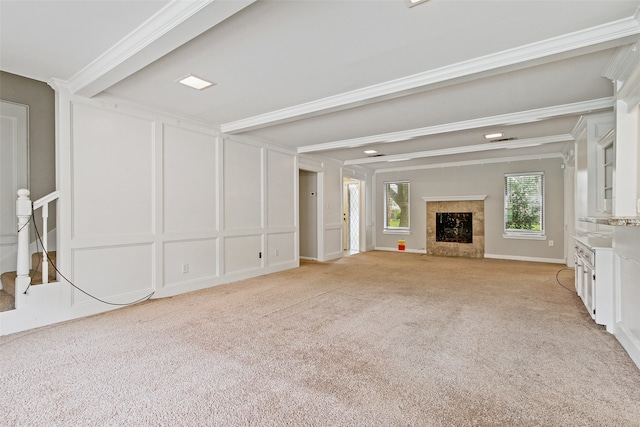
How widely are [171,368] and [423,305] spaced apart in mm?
2661

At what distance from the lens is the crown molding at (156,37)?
185cm

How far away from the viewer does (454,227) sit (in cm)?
→ 795

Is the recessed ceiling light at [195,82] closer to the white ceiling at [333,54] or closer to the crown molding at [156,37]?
the white ceiling at [333,54]

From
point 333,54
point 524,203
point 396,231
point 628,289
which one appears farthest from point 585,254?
point 396,231

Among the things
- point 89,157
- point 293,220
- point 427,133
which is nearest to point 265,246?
point 293,220

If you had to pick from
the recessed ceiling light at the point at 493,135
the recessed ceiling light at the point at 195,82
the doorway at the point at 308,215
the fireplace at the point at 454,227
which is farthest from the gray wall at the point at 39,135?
the fireplace at the point at 454,227

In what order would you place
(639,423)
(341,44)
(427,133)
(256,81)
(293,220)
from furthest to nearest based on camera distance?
(293,220) → (427,133) → (256,81) → (341,44) → (639,423)

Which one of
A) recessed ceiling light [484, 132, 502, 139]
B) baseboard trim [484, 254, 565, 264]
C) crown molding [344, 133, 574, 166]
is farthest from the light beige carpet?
baseboard trim [484, 254, 565, 264]

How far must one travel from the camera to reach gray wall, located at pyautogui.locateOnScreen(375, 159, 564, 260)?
22.3 ft

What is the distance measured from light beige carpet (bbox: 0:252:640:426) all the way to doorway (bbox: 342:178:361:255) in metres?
5.33

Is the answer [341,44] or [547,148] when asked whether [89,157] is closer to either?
[341,44]

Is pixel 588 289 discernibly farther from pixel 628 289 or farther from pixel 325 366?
pixel 325 366

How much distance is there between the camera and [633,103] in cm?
250

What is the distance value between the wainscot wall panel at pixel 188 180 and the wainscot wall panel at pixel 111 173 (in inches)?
8.8
